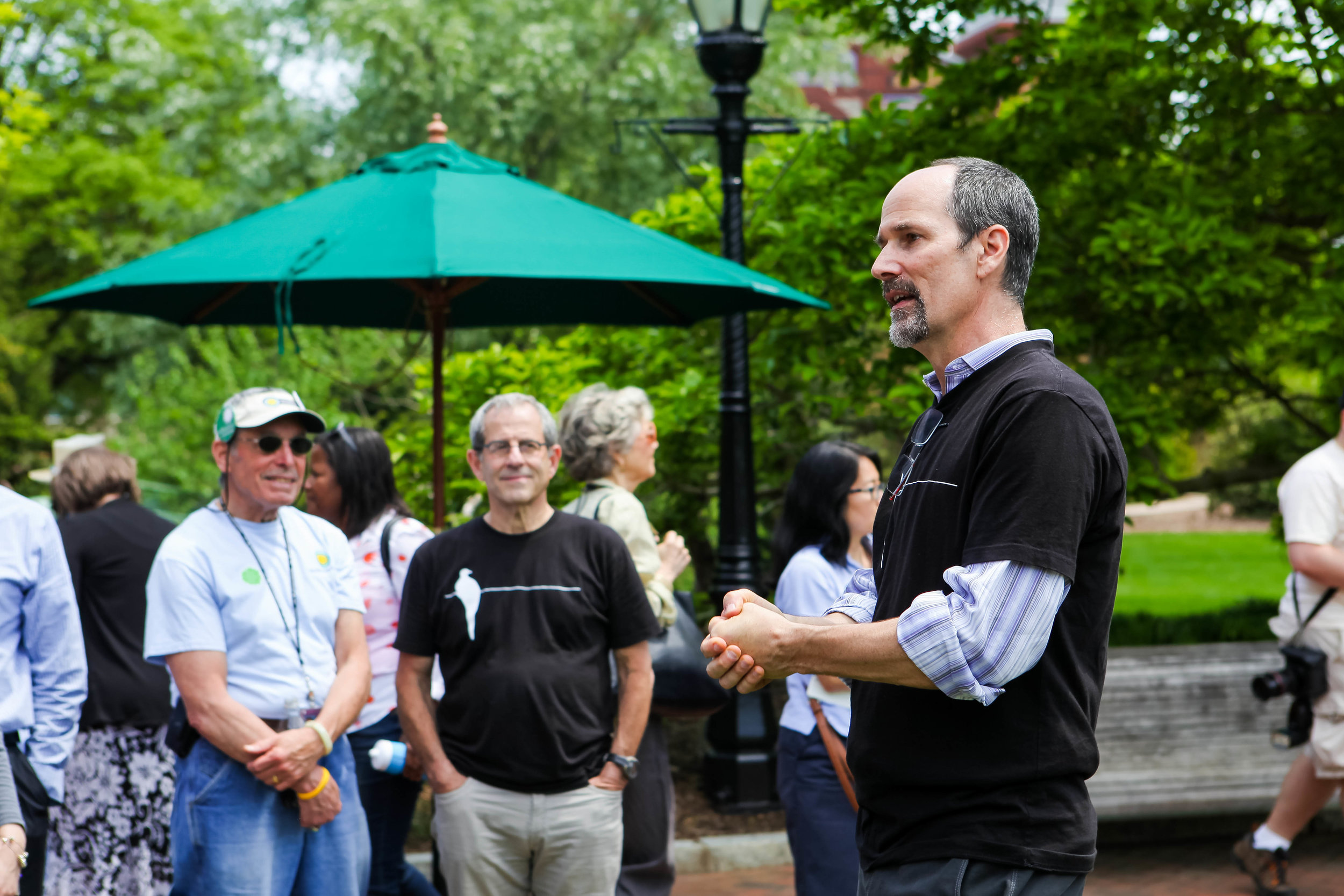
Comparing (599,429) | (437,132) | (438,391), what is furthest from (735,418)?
(437,132)

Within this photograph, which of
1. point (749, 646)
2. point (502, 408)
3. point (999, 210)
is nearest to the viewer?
point (749, 646)

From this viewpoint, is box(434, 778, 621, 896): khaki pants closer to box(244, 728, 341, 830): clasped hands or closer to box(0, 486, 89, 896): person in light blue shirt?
box(244, 728, 341, 830): clasped hands

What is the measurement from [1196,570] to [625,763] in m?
17.4

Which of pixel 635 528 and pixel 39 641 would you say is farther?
pixel 635 528

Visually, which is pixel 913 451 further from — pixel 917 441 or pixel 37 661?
pixel 37 661

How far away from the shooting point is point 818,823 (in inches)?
160

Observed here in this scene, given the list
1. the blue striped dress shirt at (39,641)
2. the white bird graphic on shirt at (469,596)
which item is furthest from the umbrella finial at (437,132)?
the blue striped dress shirt at (39,641)

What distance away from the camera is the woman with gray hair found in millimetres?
4578

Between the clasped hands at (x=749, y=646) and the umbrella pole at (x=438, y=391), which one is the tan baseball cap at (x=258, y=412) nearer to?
the umbrella pole at (x=438, y=391)

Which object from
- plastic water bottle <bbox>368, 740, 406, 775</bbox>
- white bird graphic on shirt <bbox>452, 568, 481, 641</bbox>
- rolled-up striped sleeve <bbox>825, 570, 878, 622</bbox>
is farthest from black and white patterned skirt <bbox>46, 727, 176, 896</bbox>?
rolled-up striped sleeve <bbox>825, 570, 878, 622</bbox>

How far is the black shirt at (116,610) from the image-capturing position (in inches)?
198

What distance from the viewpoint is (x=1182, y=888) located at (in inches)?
232

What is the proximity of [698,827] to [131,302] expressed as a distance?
3.79 m

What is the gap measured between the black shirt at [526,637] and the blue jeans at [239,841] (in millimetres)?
505
